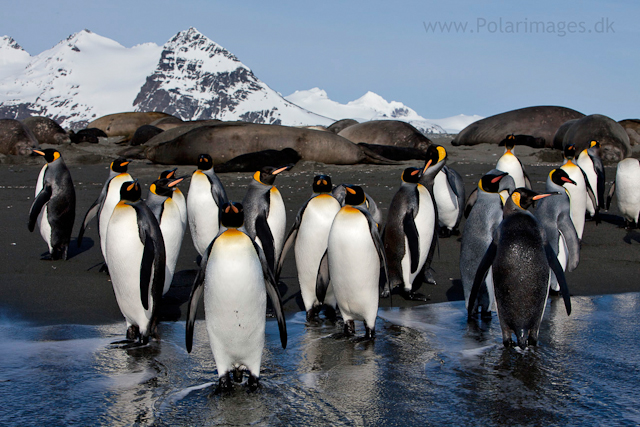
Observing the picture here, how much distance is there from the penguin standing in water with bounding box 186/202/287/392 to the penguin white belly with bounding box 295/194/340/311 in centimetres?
152

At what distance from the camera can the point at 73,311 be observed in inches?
188

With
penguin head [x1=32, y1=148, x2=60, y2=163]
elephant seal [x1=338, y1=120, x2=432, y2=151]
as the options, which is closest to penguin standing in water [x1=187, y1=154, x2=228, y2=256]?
penguin head [x1=32, y1=148, x2=60, y2=163]

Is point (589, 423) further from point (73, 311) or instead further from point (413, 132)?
point (413, 132)

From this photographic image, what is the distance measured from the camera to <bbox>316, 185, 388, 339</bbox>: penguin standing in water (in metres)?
4.34

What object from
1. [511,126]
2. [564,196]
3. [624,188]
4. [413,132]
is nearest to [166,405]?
[564,196]

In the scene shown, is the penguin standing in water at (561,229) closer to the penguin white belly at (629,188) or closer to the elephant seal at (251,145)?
the penguin white belly at (629,188)

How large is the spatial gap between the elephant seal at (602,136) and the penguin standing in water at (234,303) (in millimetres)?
12903

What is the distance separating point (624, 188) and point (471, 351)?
5825 mm

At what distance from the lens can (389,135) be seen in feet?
63.8

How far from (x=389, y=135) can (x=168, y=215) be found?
1468 centimetres

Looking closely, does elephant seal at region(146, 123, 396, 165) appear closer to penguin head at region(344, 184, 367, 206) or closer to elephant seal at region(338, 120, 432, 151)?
elephant seal at region(338, 120, 432, 151)

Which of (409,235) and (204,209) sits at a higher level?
(204,209)

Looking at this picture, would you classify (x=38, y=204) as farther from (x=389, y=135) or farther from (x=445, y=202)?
(x=389, y=135)

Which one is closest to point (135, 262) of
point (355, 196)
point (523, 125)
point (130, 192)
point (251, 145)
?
point (130, 192)
